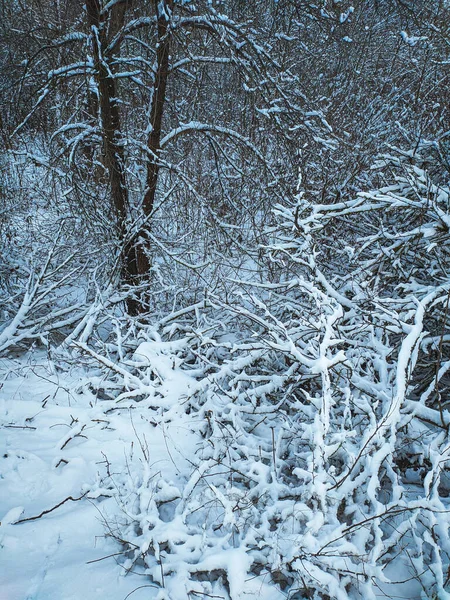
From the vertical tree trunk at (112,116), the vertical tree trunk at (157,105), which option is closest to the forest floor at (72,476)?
the vertical tree trunk at (112,116)

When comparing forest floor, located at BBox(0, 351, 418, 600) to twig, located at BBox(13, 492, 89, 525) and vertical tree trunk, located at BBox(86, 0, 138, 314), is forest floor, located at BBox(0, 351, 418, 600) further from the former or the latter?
vertical tree trunk, located at BBox(86, 0, 138, 314)

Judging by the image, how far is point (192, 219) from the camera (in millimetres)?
4777

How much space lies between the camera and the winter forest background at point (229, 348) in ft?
6.20

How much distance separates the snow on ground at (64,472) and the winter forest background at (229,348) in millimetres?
13

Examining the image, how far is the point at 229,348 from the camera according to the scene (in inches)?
149

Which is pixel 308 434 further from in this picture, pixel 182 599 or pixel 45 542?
pixel 45 542

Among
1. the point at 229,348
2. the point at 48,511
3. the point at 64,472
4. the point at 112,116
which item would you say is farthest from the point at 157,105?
the point at 48,511

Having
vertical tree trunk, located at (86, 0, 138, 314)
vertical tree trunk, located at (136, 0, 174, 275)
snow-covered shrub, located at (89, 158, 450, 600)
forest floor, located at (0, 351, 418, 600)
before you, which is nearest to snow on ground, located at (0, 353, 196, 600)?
forest floor, located at (0, 351, 418, 600)

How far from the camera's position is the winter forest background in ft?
6.20

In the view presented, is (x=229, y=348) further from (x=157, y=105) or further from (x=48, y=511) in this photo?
(x=157, y=105)

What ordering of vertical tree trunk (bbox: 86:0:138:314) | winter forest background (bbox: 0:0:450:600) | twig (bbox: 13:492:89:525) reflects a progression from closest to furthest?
winter forest background (bbox: 0:0:450:600) → twig (bbox: 13:492:89:525) → vertical tree trunk (bbox: 86:0:138:314)

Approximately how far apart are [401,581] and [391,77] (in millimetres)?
6395

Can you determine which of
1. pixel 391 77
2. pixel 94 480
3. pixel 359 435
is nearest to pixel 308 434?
pixel 359 435

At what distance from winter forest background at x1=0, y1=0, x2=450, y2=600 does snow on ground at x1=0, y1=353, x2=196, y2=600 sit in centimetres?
1
